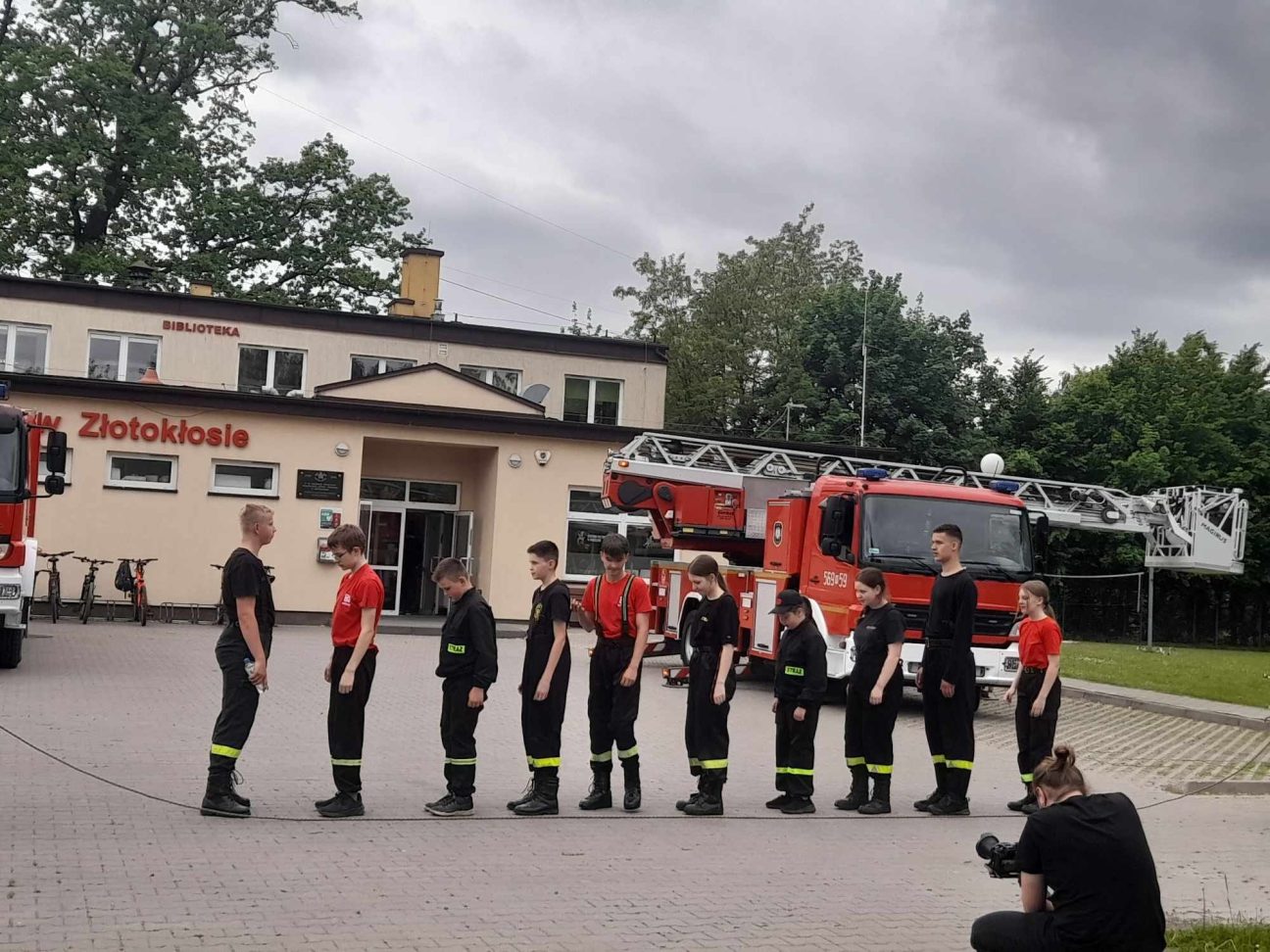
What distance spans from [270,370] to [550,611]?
23.4m

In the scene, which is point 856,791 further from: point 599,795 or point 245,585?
point 245,585

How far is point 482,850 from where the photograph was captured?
849 cm

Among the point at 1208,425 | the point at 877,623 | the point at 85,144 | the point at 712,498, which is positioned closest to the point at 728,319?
the point at 1208,425

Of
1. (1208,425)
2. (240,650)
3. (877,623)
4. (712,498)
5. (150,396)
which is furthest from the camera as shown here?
(1208,425)

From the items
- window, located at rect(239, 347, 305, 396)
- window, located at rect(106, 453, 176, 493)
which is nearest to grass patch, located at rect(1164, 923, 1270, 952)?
window, located at rect(106, 453, 176, 493)

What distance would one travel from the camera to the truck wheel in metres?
16.7

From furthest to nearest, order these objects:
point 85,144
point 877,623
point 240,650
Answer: point 85,144, point 877,623, point 240,650

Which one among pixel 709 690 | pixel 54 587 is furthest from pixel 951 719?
pixel 54 587

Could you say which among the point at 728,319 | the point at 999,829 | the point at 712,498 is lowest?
the point at 999,829

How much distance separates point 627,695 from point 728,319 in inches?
1931

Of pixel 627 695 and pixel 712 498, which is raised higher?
pixel 712 498

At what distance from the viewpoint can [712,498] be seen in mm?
21453

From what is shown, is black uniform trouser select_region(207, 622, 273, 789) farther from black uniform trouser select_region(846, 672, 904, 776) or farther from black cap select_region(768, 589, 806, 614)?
black uniform trouser select_region(846, 672, 904, 776)

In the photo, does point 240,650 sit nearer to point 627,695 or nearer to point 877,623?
point 627,695
